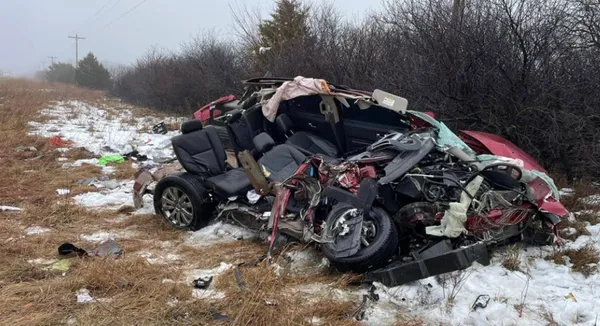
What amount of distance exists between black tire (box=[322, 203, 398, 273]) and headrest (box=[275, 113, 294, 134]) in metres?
2.48

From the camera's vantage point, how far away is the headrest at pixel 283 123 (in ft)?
19.4

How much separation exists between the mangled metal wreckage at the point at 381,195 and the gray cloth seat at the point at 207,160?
0.04 ft

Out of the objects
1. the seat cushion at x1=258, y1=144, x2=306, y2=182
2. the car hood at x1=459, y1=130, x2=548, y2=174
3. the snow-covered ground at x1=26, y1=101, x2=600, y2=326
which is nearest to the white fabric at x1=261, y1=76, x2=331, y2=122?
the seat cushion at x1=258, y1=144, x2=306, y2=182

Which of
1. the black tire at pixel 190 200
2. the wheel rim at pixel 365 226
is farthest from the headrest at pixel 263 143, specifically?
the wheel rim at pixel 365 226

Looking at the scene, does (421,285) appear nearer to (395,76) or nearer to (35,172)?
(395,76)

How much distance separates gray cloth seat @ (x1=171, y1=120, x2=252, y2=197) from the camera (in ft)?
15.6

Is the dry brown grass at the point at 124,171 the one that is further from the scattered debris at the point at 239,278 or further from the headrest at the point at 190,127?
Answer: the scattered debris at the point at 239,278

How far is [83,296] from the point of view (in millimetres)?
3250

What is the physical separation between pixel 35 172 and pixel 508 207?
763 cm

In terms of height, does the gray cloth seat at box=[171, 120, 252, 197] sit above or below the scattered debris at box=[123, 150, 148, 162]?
above

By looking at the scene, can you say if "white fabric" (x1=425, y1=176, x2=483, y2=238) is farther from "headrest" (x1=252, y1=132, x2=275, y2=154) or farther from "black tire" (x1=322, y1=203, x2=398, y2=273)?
"headrest" (x1=252, y1=132, x2=275, y2=154)

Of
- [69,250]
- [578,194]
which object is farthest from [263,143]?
[578,194]

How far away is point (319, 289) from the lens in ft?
11.2

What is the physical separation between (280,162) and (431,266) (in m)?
2.31
